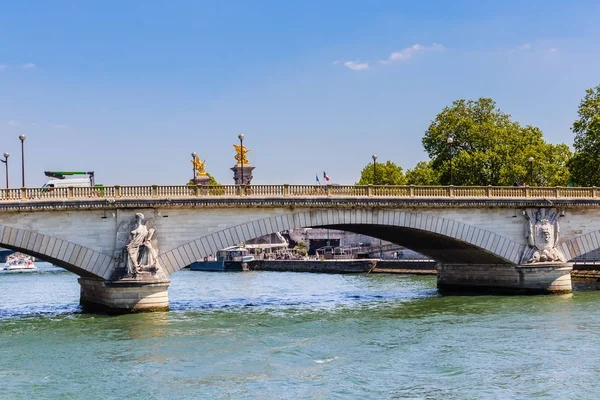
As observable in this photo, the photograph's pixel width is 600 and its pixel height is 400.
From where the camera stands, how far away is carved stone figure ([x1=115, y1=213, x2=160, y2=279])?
4100 cm

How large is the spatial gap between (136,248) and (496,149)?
4154cm

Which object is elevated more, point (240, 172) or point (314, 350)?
point (240, 172)

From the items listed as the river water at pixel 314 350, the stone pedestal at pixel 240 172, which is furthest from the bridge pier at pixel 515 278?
the stone pedestal at pixel 240 172

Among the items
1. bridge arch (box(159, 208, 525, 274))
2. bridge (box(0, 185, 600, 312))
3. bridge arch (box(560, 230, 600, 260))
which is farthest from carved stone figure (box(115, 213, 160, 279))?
bridge arch (box(560, 230, 600, 260))

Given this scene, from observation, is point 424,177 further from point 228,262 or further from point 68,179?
point 68,179

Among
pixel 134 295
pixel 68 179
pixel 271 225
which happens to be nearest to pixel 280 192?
pixel 271 225

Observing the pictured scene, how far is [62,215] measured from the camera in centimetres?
4084

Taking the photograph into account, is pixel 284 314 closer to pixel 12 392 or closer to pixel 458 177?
pixel 12 392

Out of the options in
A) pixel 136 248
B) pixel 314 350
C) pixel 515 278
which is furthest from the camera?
pixel 515 278

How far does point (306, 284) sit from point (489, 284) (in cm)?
1947

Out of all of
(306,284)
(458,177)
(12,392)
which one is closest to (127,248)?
(12,392)

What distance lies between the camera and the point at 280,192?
44.8 metres

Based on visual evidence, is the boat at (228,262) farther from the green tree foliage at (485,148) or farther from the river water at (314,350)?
the river water at (314,350)

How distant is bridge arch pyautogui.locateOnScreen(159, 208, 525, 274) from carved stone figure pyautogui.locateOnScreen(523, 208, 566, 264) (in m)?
0.63
